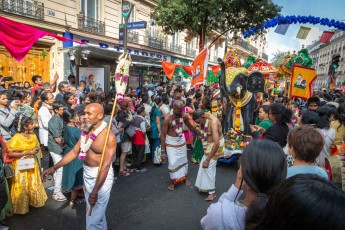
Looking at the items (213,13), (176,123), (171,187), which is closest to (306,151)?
(176,123)

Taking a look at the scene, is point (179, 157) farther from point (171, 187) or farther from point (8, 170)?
point (8, 170)

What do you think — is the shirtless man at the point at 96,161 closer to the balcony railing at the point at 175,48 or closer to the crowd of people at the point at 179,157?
Answer: the crowd of people at the point at 179,157

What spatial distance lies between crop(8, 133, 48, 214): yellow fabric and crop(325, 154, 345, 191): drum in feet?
13.2

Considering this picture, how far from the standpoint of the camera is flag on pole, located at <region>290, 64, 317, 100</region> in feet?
21.4

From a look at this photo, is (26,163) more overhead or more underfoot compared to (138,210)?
more overhead

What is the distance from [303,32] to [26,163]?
1116cm

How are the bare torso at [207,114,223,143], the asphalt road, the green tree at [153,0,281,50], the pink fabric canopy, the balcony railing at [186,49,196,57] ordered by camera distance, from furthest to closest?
the balcony railing at [186,49,196,57] → the green tree at [153,0,281,50] → the pink fabric canopy → the bare torso at [207,114,223,143] → the asphalt road

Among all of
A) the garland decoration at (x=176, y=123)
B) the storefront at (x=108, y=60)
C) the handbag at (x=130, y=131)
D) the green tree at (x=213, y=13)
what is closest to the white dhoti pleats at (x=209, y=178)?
the garland decoration at (x=176, y=123)

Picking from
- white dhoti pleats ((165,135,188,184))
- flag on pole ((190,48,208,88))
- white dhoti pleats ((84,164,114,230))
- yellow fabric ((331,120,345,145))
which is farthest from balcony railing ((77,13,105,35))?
yellow fabric ((331,120,345,145))

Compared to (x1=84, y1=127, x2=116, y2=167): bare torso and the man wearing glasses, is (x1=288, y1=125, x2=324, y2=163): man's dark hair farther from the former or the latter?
the man wearing glasses

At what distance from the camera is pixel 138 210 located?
4266 mm

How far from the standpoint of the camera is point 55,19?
→ 12859 mm

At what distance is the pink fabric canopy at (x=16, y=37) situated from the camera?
488 cm

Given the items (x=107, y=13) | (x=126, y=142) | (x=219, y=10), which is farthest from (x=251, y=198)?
(x=107, y=13)
